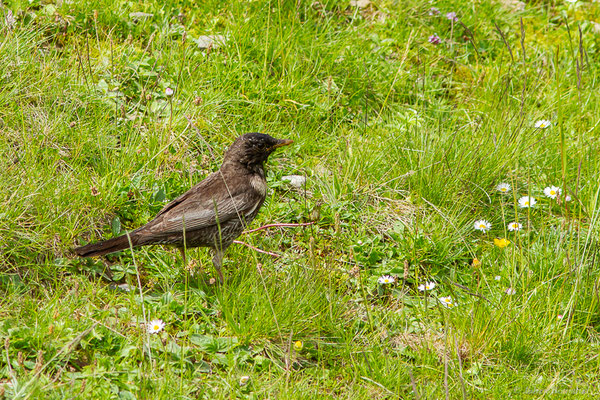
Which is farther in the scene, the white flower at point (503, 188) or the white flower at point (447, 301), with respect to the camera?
the white flower at point (503, 188)

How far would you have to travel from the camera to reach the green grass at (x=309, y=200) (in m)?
4.05

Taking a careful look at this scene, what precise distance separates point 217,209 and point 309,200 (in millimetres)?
959

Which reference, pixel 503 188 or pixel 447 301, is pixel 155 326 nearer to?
pixel 447 301

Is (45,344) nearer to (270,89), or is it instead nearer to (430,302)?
(430,302)

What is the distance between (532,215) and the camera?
18.4ft

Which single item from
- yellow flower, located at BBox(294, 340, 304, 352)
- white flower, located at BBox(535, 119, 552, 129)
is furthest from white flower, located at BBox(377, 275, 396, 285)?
white flower, located at BBox(535, 119, 552, 129)

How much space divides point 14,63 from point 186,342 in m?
2.73

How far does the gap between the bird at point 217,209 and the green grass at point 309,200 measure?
0.69ft

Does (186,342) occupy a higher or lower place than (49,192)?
lower

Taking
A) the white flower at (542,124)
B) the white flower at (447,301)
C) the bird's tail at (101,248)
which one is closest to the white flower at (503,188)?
the white flower at (542,124)

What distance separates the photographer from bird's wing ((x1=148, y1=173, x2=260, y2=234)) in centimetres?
475

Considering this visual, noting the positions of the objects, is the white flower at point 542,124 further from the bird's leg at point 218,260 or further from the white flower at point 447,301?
the bird's leg at point 218,260

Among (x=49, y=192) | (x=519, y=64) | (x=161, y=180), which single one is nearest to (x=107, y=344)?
(x=49, y=192)

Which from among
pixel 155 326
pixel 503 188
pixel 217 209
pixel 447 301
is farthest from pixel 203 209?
pixel 503 188
